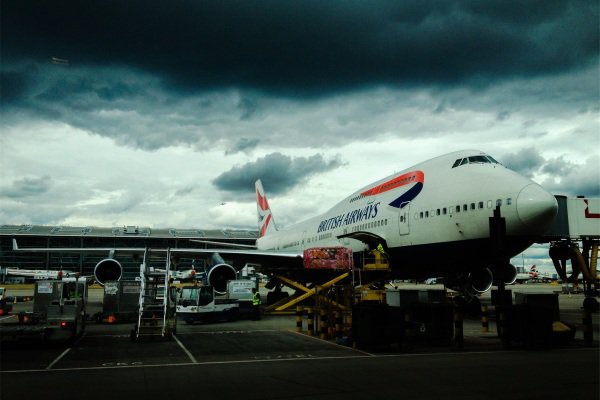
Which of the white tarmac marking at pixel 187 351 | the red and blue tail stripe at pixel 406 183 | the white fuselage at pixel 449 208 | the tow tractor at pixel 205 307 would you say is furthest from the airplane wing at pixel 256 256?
the white tarmac marking at pixel 187 351

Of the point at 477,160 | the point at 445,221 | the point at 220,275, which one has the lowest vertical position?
the point at 220,275

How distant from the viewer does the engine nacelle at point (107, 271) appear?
2622 cm

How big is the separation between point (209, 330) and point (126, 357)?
22.2 ft

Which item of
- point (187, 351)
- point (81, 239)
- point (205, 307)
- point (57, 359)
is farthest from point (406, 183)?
point (81, 239)

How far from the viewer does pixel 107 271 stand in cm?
2655

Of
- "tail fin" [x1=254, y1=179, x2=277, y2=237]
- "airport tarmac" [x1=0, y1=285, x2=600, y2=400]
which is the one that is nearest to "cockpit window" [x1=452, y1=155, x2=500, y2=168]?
"airport tarmac" [x1=0, y1=285, x2=600, y2=400]

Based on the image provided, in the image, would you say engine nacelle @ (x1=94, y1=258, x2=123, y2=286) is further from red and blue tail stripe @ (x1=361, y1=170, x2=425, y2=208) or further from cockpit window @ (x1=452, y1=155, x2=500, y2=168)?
cockpit window @ (x1=452, y1=155, x2=500, y2=168)

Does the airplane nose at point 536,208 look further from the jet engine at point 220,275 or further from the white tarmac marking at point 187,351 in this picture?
the jet engine at point 220,275

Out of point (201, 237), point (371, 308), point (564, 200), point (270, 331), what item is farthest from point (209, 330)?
point (201, 237)

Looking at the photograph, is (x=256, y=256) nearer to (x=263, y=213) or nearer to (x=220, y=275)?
(x=220, y=275)

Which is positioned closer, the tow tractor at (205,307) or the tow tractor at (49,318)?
the tow tractor at (49,318)

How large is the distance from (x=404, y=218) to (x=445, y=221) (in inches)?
98.6

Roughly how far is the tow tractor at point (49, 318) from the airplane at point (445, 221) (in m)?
5.91

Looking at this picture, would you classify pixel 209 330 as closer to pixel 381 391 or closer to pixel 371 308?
pixel 371 308
